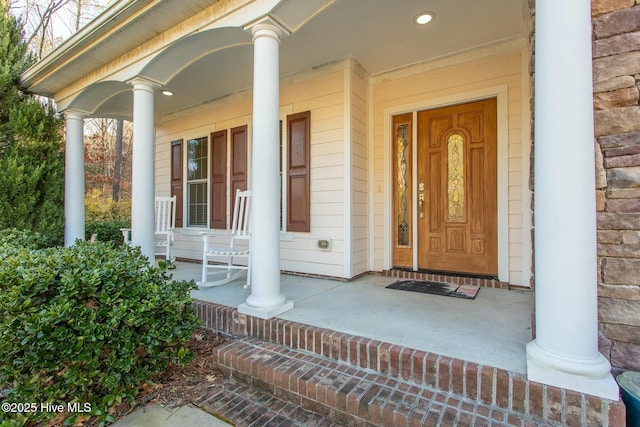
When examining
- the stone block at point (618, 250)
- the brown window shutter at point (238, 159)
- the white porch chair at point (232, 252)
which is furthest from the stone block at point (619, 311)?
the brown window shutter at point (238, 159)

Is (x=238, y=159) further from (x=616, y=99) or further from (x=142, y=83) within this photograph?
(x=616, y=99)

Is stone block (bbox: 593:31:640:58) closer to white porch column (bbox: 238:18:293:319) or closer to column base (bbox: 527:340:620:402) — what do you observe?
column base (bbox: 527:340:620:402)

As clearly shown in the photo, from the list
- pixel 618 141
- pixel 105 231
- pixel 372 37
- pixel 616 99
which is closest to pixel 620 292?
pixel 618 141

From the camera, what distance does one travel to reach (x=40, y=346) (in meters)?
1.56

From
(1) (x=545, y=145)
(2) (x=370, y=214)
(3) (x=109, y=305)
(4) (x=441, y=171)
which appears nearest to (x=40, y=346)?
(3) (x=109, y=305)

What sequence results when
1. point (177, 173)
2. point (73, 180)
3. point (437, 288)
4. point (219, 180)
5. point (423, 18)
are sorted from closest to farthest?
1. point (423, 18)
2. point (437, 288)
3. point (73, 180)
4. point (219, 180)
5. point (177, 173)

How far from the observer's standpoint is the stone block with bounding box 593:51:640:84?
154cm

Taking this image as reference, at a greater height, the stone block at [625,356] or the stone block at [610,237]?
the stone block at [610,237]

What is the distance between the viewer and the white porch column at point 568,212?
137 cm

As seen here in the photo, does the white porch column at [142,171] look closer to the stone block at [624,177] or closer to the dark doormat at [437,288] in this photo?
the dark doormat at [437,288]

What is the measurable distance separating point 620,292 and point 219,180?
445 cm

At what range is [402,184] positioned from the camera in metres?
3.75

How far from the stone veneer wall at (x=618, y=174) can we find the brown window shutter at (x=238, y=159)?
3.76 meters

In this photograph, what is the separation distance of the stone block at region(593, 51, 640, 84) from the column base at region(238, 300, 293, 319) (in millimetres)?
2309
